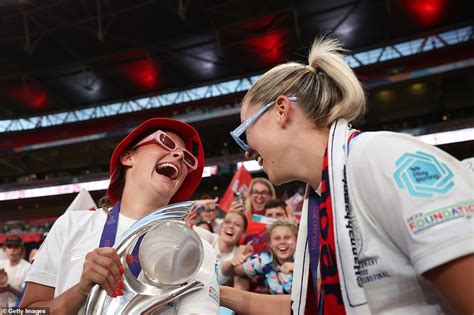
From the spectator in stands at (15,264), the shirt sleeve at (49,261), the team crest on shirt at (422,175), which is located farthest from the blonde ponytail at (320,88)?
the spectator in stands at (15,264)

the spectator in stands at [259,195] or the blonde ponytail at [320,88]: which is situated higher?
the spectator in stands at [259,195]

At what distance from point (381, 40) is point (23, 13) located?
11.4 meters

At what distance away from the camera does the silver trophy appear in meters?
1.11

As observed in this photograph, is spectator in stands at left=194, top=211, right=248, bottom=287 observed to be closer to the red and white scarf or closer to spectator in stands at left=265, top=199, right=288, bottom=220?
spectator in stands at left=265, top=199, right=288, bottom=220

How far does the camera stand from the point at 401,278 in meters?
0.97

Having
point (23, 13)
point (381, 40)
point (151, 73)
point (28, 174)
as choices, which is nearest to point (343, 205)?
point (23, 13)

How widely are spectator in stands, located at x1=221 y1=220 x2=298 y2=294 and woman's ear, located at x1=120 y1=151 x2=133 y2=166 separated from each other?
1664mm

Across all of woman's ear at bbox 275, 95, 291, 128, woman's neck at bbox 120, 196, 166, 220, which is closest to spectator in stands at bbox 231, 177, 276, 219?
woman's neck at bbox 120, 196, 166, 220

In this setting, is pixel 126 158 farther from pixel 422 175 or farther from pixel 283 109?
pixel 422 175

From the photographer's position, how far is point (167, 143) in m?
1.79

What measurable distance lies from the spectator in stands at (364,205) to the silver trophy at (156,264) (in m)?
0.34

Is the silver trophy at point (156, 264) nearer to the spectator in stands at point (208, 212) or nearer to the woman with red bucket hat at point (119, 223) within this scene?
the woman with red bucket hat at point (119, 223)

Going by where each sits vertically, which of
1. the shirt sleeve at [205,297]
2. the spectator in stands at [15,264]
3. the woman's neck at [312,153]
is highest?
the spectator in stands at [15,264]

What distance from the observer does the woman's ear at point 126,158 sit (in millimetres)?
1854
